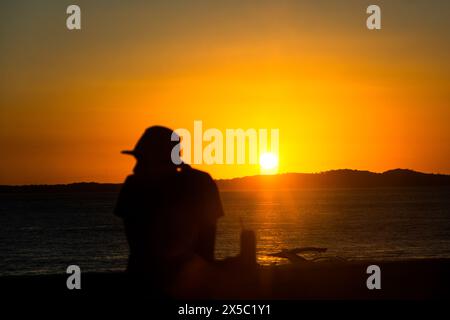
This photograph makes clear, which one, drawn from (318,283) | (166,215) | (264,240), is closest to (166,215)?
(166,215)

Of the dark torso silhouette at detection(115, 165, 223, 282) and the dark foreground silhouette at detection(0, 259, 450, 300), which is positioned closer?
the dark torso silhouette at detection(115, 165, 223, 282)

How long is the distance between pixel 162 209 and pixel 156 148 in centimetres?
39

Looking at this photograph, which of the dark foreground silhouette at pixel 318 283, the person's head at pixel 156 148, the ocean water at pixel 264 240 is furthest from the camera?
the ocean water at pixel 264 240

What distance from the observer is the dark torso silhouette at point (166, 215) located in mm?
4676

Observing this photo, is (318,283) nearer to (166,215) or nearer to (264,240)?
(166,215)

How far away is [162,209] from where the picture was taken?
4.70 m

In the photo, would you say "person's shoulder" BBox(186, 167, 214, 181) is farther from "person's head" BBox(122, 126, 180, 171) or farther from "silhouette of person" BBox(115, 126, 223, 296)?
"person's head" BBox(122, 126, 180, 171)

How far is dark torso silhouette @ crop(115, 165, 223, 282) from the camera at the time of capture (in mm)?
4676

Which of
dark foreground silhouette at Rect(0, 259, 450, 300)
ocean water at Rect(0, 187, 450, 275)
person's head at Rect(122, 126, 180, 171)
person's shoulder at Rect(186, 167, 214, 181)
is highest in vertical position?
person's head at Rect(122, 126, 180, 171)

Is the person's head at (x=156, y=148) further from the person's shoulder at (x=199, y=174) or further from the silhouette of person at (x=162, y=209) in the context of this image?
the person's shoulder at (x=199, y=174)

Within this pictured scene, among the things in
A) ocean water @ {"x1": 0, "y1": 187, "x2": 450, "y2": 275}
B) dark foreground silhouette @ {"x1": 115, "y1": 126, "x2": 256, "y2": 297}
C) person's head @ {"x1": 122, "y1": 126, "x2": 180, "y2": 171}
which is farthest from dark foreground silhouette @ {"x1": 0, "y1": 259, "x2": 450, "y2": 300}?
ocean water @ {"x1": 0, "y1": 187, "x2": 450, "y2": 275}

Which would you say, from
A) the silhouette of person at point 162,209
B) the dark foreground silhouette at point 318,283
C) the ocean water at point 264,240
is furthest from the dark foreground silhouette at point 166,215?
the ocean water at point 264,240

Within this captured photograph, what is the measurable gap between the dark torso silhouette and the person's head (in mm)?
93
